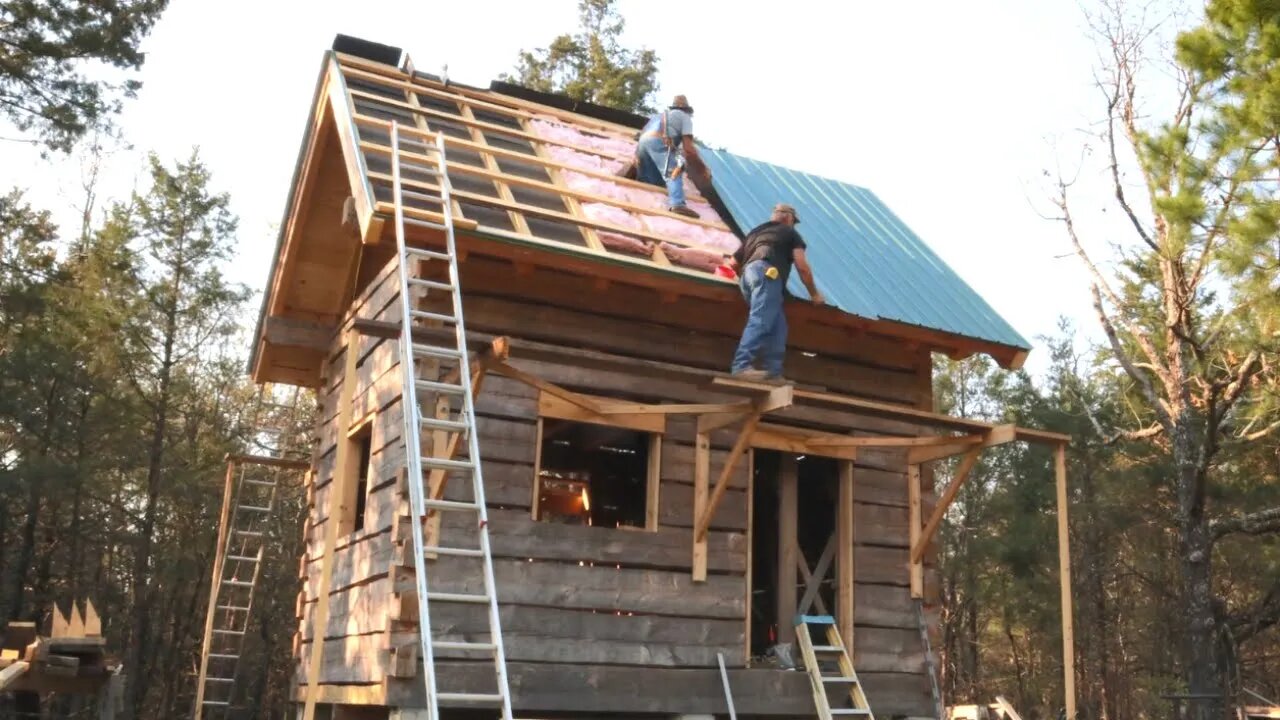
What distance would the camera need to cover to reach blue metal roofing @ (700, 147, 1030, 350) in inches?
336

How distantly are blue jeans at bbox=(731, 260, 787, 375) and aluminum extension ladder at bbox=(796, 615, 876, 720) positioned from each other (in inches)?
79.5

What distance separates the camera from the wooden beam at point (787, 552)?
27.4 feet

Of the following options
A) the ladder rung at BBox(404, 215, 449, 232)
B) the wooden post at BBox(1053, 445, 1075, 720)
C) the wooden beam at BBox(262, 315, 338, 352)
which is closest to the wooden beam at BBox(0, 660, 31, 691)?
the wooden beam at BBox(262, 315, 338, 352)

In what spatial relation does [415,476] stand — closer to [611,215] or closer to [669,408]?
[669,408]

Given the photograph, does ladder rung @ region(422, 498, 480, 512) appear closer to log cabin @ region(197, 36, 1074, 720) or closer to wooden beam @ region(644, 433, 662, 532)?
log cabin @ region(197, 36, 1074, 720)

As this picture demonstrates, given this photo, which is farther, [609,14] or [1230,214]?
[609,14]

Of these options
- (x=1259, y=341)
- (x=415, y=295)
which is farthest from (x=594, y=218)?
(x=1259, y=341)

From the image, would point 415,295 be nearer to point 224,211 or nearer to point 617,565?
point 617,565

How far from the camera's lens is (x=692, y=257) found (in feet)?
26.4

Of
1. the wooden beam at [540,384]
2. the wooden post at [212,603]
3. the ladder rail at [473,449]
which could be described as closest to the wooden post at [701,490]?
the wooden beam at [540,384]

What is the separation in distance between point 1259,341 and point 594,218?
347 inches

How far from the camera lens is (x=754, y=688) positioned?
25.2ft

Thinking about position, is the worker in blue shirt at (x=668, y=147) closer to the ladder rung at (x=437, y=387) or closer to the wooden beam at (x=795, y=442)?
the wooden beam at (x=795, y=442)

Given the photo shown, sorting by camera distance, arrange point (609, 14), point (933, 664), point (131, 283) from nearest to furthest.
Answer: point (933, 664) → point (131, 283) → point (609, 14)
